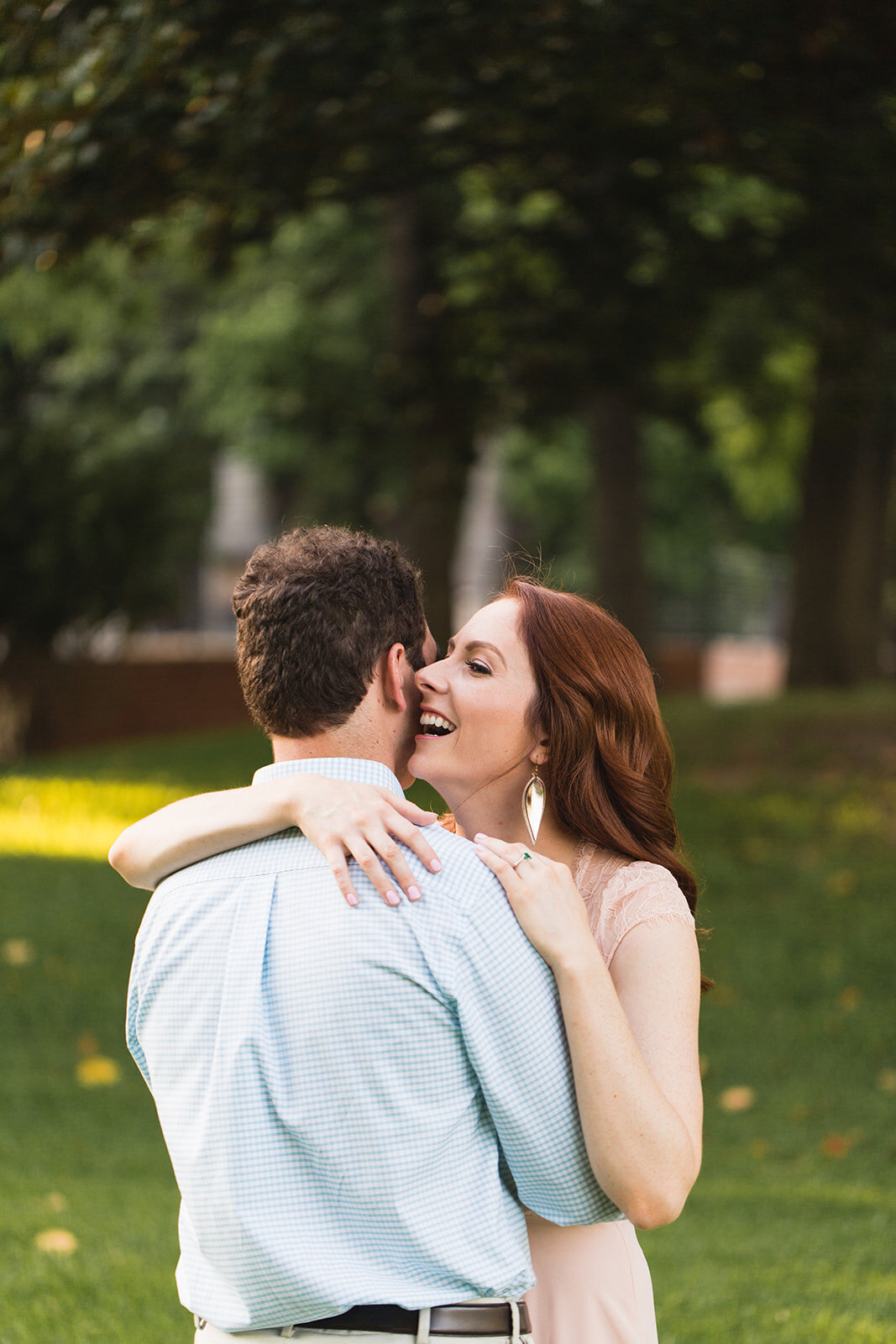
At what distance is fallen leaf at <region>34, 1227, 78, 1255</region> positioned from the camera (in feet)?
14.7

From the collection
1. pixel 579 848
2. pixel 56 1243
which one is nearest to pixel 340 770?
pixel 579 848

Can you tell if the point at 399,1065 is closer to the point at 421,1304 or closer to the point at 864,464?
the point at 421,1304

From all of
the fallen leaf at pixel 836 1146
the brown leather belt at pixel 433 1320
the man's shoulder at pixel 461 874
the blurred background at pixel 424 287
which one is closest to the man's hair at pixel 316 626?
the man's shoulder at pixel 461 874

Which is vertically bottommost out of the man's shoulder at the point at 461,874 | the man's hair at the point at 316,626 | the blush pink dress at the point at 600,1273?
the blush pink dress at the point at 600,1273

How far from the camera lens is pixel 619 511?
51.1ft

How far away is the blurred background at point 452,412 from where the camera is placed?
5.01 metres

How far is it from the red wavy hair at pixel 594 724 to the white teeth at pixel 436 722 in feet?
0.47

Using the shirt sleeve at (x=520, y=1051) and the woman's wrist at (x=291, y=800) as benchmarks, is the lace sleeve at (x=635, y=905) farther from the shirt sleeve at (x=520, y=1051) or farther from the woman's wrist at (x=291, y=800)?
the woman's wrist at (x=291, y=800)

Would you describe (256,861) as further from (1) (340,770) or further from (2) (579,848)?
(2) (579,848)

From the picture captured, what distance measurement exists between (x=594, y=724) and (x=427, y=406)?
9471 mm

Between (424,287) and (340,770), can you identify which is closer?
(340,770)

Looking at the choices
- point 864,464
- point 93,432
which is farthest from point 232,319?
point 864,464

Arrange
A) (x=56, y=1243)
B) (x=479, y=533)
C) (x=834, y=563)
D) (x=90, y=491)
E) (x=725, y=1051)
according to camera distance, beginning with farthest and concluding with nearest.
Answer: (x=479, y=533) < (x=90, y=491) < (x=834, y=563) < (x=725, y=1051) < (x=56, y=1243)

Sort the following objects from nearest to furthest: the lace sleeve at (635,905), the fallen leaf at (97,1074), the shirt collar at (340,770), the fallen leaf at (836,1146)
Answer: the shirt collar at (340,770)
the lace sleeve at (635,905)
the fallen leaf at (836,1146)
the fallen leaf at (97,1074)
